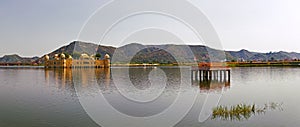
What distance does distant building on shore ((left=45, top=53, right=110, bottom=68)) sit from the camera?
154m

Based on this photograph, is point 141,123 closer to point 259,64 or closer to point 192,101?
point 192,101

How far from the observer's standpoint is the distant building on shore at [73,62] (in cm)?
15375

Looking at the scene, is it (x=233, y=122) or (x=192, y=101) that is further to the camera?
(x=192, y=101)

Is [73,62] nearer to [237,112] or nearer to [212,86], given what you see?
[212,86]

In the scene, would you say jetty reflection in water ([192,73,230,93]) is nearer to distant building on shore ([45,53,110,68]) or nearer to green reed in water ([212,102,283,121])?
green reed in water ([212,102,283,121])

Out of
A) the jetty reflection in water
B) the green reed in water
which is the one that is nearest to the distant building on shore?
the jetty reflection in water

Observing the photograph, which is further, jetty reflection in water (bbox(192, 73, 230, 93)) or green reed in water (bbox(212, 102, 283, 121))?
jetty reflection in water (bbox(192, 73, 230, 93))

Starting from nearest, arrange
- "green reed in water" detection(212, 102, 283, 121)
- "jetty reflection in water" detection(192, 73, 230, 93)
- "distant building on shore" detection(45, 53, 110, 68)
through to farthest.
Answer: "green reed in water" detection(212, 102, 283, 121)
"jetty reflection in water" detection(192, 73, 230, 93)
"distant building on shore" detection(45, 53, 110, 68)

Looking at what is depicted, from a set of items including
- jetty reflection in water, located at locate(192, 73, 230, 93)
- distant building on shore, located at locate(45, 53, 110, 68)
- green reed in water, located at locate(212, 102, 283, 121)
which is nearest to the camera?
green reed in water, located at locate(212, 102, 283, 121)

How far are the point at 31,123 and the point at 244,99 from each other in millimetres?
21125

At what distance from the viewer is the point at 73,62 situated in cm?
15900

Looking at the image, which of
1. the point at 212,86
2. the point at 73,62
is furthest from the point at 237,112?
the point at 73,62

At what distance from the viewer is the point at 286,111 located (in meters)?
23.4

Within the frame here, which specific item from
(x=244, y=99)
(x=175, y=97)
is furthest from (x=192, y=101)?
(x=244, y=99)
